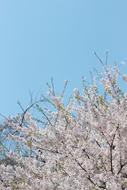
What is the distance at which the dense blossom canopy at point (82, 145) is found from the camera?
178 inches

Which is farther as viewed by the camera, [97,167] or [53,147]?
[53,147]

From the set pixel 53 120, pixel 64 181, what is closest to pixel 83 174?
pixel 64 181

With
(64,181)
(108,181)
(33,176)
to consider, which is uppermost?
(33,176)

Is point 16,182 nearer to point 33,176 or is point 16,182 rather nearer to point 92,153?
point 33,176

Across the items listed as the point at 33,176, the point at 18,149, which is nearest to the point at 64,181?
the point at 33,176

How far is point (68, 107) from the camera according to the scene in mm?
5633

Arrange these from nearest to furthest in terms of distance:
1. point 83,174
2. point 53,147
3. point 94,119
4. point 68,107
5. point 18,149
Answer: point 83,174 < point 94,119 < point 53,147 < point 68,107 < point 18,149

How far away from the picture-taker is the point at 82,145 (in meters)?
4.73

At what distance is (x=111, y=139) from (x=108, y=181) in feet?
1.99

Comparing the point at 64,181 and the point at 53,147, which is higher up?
the point at 53,147

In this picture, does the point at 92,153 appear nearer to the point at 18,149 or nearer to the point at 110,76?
the point at 110,76

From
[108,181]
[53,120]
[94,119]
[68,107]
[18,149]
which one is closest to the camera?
[108,181]

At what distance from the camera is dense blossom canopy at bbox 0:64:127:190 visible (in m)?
4.53

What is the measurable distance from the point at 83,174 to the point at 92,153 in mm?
305
